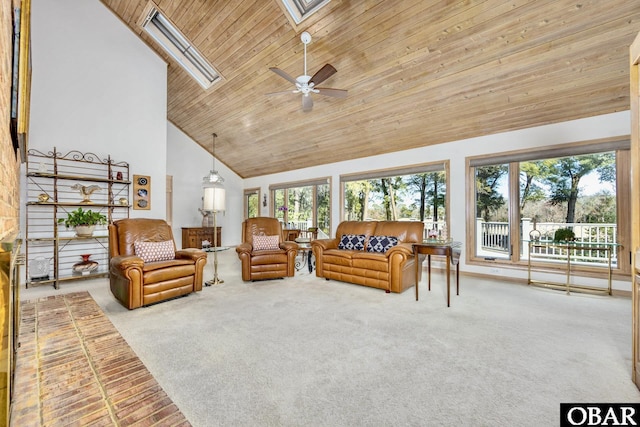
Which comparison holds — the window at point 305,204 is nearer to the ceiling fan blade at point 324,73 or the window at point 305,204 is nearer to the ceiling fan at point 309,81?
the ceiling fan at point 309,81

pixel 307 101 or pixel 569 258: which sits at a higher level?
pixel 307 101

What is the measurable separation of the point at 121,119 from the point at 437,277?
648 centimetres

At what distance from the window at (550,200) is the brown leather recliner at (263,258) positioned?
3.27m

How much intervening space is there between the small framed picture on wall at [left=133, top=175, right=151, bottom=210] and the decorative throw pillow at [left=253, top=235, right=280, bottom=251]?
2402 millimetres

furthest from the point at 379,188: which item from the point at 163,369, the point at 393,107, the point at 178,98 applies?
the point at 163,369

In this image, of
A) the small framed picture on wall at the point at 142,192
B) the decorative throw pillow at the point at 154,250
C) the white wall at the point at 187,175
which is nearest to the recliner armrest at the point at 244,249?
the decorative throw pillow at the point at 154,250

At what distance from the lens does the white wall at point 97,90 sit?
4.37 metres

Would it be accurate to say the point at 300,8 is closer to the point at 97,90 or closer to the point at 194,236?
the point at 97,90

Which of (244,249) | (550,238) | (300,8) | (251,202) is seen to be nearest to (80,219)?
(244,249)

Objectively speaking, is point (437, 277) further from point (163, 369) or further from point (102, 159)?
point (102, 159)

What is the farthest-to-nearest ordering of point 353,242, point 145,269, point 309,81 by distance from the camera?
point 353,242 → point 309,81 → point 145,269

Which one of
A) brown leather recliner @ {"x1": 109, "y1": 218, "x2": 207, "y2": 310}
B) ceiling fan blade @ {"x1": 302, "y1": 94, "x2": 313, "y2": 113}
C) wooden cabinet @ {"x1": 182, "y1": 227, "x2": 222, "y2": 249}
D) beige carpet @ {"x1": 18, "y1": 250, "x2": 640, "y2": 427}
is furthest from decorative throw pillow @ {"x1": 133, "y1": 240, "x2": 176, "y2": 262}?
wooden cabinet @ {"x1": 182, "y1": 227, "x2": 222, "y2": 249}

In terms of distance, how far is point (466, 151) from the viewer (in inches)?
194

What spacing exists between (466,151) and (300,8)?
3.59 m
